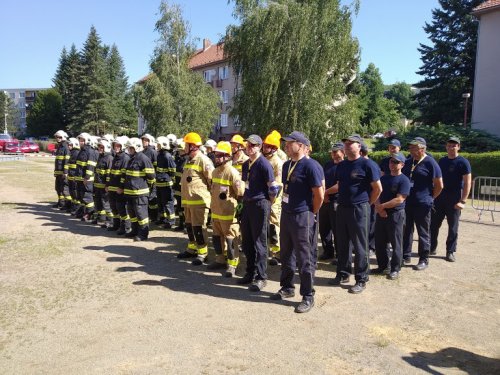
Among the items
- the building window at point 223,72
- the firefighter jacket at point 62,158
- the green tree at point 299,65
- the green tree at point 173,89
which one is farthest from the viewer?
the building window at point 223,72

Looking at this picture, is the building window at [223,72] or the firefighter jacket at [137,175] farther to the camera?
the building window at [223,72]

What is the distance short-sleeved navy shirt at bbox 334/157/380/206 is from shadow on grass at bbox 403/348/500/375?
217 cm

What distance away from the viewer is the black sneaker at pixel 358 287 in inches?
217

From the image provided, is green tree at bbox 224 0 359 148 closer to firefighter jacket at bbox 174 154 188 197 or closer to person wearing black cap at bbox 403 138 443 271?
firefighter jacket at bbox 174 154 188 197

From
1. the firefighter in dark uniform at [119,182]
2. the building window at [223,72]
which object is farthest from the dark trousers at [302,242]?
the building window at [223,72]

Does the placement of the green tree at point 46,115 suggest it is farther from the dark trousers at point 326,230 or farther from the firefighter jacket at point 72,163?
the dark trousers at point 326,230

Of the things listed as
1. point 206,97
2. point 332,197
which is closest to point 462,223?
point 332,197

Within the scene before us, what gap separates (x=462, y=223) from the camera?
1080 cm

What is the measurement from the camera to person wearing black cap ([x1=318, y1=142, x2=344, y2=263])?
672 centimetres

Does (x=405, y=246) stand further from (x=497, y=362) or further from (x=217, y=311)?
(x=217, y=311)

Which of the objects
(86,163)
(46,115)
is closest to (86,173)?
(86,163)

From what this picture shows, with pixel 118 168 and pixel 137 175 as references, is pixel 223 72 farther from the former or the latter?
pixel 137 175

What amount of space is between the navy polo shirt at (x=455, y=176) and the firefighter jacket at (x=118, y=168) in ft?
20.8

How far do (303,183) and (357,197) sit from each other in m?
1.02
